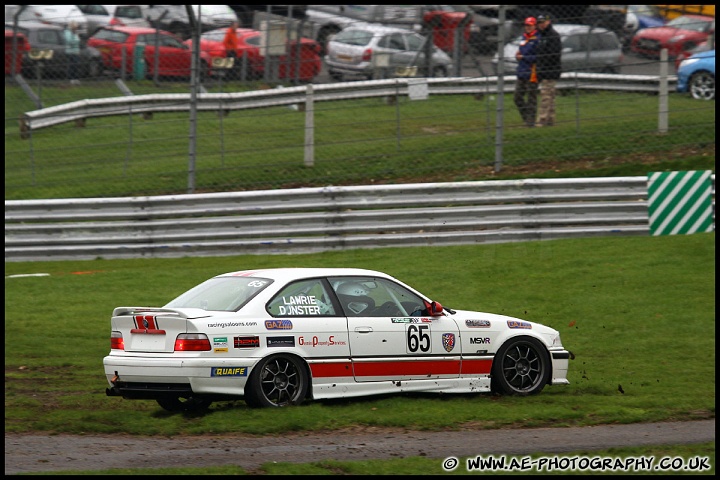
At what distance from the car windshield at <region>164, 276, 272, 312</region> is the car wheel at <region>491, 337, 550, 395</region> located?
2120 mm

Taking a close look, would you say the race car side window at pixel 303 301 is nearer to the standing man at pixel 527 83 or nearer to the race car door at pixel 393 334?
the race car door at pixel 393 334

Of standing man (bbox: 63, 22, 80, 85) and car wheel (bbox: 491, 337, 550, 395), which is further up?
standing man (bbox: 63, 22, 80, 85)

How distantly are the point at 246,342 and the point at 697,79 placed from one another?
11.6m

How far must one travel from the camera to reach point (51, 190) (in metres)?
18.9

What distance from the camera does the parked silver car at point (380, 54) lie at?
57.1ft

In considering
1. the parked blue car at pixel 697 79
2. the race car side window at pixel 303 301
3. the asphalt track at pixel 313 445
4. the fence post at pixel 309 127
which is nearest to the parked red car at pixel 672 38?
the parked blue car at pixel 697 79

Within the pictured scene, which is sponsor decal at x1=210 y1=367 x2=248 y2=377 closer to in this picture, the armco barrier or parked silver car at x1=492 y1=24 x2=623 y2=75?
the armco barrier

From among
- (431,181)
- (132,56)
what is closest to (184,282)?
(431,181)

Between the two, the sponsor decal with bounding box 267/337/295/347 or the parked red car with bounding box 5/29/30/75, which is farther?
the parked red car with bounding box 5/29/30/75

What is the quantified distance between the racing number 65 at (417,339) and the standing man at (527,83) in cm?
894

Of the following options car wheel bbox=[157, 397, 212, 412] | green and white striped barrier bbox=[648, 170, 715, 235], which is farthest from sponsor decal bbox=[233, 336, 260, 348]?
green and white striped barrier bbox=[648, 170, 715, 235]

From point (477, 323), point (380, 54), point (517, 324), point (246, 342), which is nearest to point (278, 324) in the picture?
point (246, 342)

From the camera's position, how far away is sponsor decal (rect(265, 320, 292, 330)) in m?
8.39

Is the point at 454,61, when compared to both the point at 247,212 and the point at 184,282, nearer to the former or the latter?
the point at 247,212
